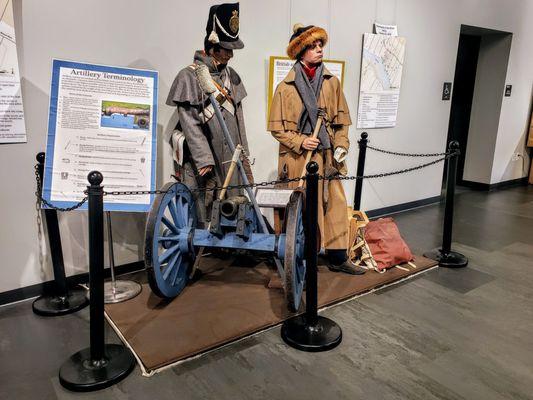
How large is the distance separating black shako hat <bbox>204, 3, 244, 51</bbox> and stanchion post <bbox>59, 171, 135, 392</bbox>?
127 centimetres

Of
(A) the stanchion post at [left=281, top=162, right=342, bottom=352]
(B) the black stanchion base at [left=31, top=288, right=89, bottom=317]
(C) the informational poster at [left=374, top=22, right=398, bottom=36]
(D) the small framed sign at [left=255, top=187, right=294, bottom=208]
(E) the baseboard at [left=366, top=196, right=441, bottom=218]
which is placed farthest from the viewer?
(E) the baseboard at [left=366, top=196, right=441, bottom=218]

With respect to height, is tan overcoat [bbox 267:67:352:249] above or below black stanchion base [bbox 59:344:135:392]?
above

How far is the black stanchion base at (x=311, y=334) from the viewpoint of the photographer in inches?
90.4

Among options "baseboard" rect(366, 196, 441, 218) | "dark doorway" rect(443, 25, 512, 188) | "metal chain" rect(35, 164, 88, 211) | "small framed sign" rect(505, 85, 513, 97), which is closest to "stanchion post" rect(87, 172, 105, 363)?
"metal chain" rect(35, 164, 88, 211)

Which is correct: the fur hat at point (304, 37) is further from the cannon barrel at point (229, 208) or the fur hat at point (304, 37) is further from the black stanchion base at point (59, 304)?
the black stanchion base at point (59, 304)

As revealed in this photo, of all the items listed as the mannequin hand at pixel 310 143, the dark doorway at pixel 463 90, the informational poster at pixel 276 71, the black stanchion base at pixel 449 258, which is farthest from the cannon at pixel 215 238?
the dark doorway at pixel 463 90

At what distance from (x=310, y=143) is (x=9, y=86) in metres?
1.82

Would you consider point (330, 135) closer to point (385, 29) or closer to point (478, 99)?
point (385, 29)

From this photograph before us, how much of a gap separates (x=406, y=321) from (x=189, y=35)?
95.0 inches

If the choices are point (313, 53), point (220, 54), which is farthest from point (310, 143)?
point (220, 54)

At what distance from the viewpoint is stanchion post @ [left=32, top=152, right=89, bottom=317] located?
8.68ft

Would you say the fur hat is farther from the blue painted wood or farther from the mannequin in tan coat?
the blue painted wood

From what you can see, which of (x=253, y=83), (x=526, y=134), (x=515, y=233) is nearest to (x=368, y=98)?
(x=253, y=83)

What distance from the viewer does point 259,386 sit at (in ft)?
6.61
